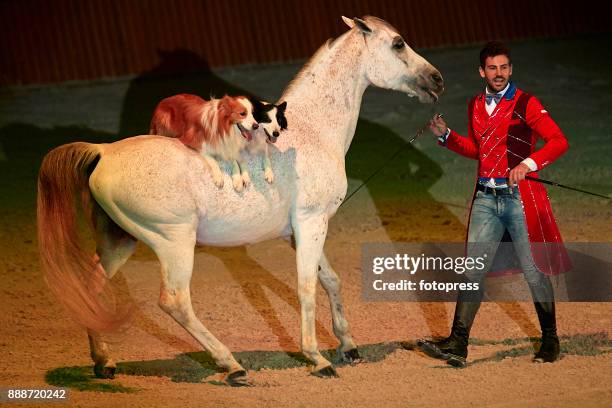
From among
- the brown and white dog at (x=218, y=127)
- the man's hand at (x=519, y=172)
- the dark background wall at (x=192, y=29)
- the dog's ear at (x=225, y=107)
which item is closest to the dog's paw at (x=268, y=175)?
the brown and white dog at (x=218, y=127)

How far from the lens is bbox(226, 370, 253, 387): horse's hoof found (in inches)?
227

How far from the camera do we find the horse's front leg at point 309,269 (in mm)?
5957

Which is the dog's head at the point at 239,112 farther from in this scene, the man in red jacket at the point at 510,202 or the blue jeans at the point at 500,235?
the blue jeans at the point at 500,235

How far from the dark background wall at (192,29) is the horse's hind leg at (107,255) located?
8648 millimetres

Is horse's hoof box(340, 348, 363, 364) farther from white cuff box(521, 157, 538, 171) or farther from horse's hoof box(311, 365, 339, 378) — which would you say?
white cuff box(521, 157, 538, 171)

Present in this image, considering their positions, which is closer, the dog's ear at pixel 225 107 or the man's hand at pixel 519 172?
the dog's ear at pixel 225 107

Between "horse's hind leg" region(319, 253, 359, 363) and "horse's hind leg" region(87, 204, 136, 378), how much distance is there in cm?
116

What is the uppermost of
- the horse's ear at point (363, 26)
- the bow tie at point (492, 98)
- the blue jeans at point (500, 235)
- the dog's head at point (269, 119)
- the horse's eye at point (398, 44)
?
the horse's ear at point (363, 26)

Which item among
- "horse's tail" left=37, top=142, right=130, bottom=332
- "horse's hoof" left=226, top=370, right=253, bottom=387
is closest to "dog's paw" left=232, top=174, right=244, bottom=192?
"horse's tail" left=37, top=142, right=130, bottom=332

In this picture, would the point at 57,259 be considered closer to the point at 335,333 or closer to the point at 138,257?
the point at 335,333

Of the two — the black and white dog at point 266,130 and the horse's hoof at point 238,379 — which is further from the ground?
the black and white dog at point 266,130

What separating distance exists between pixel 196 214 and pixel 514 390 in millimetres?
1933

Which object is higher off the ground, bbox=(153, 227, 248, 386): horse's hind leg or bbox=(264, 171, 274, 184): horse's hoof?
bbox=(264, 171, 274, 184): horse's hoof

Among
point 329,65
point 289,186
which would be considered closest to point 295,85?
point 329,65
